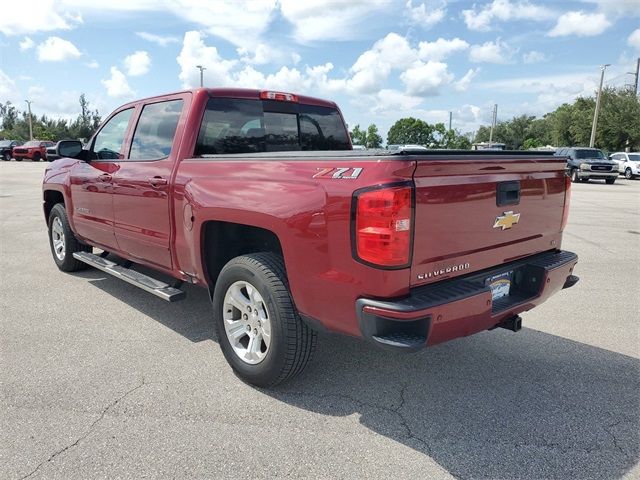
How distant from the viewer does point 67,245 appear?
5.88 m

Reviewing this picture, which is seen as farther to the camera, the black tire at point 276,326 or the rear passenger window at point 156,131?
the rear passenger window at point 156,131

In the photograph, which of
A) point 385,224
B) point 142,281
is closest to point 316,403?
point 385,224

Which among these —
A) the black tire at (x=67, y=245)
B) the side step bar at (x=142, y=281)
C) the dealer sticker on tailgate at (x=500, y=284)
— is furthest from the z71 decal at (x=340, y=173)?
the black tire at (x=67, y=245)

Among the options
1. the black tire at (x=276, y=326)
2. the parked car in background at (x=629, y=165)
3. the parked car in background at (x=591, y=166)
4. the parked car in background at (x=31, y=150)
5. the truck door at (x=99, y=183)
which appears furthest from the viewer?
the parked car in background at (x=31, y=150)

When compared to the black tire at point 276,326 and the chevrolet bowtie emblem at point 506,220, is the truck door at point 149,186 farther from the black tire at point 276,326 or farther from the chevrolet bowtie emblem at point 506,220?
the chevrolet bowtie emblem at point 506,220

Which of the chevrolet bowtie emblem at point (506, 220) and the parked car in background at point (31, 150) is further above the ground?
the chevrolet bowtie emblem at point (506, 220)

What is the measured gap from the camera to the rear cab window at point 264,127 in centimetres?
395

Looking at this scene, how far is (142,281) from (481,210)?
2.79 metres

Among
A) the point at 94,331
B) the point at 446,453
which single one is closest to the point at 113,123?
the point at 94,331

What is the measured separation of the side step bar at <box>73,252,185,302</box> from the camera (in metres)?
3.84

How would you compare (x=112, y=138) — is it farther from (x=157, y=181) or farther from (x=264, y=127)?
(x=264, y=127)

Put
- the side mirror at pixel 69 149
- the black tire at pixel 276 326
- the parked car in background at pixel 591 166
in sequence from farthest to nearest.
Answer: the parked car in background at pixel 591 166
the side mirror at pixel 69 149
the black tire at pixel 276 326

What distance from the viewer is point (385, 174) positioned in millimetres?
2430

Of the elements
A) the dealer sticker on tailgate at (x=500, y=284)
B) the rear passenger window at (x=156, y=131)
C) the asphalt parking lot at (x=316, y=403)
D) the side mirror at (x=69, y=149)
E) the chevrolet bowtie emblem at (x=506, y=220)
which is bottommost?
the asphalt parking lot at (x=316, y=403)
